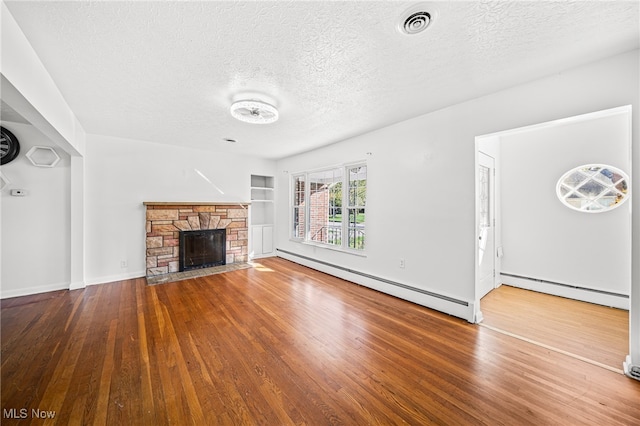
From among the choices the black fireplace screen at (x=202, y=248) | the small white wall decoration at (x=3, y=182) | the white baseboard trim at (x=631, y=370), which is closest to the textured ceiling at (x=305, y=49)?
the small white wall decoration at (x=3, y=182)

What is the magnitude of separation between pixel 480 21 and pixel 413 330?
2.76 metres

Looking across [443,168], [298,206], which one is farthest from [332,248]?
[443,168]

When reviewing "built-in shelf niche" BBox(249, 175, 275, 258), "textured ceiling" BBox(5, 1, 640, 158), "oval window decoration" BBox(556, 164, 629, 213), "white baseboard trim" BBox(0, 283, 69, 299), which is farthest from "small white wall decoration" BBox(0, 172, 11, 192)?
"oval window decoration" BBox(556, 164, 629, 213)

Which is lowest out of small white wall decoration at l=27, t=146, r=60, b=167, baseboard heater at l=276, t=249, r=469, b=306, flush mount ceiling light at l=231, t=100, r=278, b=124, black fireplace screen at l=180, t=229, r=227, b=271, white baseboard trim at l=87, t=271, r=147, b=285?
white baseboard trim at l=87, t=271, r=147, b=285

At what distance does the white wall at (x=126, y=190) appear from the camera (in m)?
4.18

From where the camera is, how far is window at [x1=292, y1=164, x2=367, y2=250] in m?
4.36

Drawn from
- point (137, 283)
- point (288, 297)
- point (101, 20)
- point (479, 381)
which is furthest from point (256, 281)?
Result: point (101, 20)

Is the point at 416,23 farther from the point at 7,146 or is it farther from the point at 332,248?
the point at 7,146

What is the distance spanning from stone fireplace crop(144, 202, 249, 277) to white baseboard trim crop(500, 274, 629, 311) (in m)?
5.42

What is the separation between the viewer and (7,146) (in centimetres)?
344

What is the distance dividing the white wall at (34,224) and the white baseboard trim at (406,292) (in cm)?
435

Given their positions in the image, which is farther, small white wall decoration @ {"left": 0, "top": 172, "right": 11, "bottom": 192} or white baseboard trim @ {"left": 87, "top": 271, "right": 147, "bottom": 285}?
white baseboard trim @ {"left": 87, "top": 271, "right": 147, "bottom": 285}

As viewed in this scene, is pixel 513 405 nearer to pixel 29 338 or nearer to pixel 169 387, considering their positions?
pixel 169 387

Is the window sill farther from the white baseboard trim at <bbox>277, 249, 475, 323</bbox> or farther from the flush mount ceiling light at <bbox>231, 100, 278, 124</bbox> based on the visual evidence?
the flush mount ceiling light at <bbox>231, 100, 278, 124</bbox>
